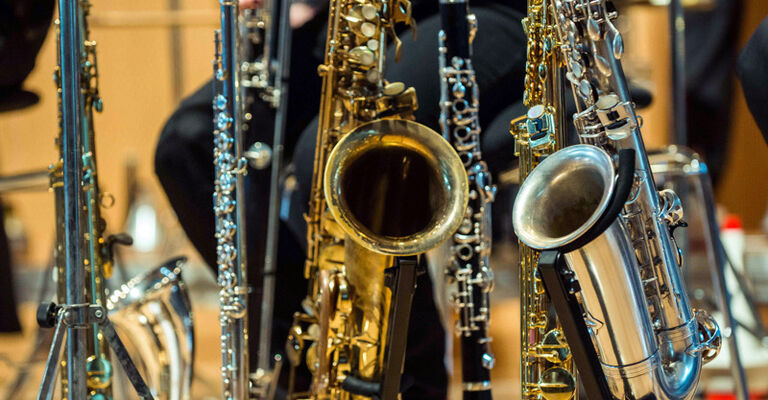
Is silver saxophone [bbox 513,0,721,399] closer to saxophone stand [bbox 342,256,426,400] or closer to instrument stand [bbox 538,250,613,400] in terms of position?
instrument stand [bbox 538,250,613,400]

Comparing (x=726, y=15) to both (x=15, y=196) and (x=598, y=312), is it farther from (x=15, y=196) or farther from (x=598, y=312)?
(x=15, y=196)

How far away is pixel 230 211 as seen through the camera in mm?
1407

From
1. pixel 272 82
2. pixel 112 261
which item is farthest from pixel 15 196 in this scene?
pixel 112 261

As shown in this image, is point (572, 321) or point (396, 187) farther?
point (396, 187)

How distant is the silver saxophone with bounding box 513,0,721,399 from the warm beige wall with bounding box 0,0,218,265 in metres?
3.85

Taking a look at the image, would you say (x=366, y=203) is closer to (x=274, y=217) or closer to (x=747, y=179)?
(x=274, y=217)

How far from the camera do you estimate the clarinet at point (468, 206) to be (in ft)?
4.58

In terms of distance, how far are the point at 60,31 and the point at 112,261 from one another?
0.43 metres

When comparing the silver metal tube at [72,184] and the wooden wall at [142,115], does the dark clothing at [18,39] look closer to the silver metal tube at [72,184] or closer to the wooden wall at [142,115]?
the silver metal tube at [72,184]

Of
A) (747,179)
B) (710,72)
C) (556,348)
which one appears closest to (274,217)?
(556,348)

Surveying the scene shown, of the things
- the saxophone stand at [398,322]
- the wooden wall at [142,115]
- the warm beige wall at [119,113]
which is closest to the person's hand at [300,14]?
the saxophone stand at [398,322]

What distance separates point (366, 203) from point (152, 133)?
377 centimetres

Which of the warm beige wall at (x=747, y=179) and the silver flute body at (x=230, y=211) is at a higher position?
the warm beige wall at (x=747, y=179)

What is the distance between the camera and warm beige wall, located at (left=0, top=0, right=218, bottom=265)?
15.4ft
